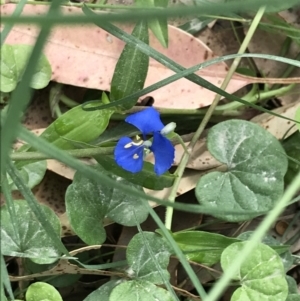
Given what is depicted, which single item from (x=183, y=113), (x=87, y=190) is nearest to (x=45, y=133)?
(x=87, y=190)

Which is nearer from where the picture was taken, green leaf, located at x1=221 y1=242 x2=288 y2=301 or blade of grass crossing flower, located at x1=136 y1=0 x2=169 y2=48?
green leaf, located at x1=221 y1=242 x2=288 y2=301

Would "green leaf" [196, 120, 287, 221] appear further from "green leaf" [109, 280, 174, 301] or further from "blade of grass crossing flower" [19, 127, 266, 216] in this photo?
"blade of grass crossing flower" [19, 127, 266, 216]

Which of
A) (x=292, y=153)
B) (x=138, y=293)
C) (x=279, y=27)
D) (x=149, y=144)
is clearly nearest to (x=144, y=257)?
(x=138, y=293)

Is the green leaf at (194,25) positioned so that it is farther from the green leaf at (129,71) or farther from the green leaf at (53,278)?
the green leaf at (53,278)

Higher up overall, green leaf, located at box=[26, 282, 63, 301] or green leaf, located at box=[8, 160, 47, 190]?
green leaf, located at box=[8, 160, 47, 190]

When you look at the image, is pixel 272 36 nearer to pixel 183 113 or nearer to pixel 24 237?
pixel 183 113

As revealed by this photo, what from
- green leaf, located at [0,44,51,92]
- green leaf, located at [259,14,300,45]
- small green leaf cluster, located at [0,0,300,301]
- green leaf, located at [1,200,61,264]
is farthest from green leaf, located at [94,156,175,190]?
green leaf, located at [259,14,300,45]
